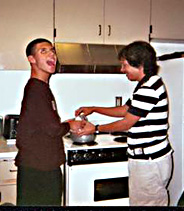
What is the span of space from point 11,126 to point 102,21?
3.80ft

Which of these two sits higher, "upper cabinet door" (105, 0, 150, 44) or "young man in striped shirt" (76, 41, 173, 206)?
"upper cabinet door" (105, 0, 150, 44)

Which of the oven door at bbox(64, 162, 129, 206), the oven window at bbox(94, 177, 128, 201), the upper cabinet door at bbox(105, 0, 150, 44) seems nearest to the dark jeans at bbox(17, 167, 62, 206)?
the oven door at bbox(64, 162, 129, 206)

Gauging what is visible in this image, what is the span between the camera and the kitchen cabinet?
8.96 ft

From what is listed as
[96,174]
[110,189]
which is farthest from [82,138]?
[110,189]

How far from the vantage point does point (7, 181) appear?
2451 mm

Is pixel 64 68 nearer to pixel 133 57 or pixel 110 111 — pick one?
pixel 110 111

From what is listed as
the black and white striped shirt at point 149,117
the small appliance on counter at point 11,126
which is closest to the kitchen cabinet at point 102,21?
the small appliance on counter at point 11,126

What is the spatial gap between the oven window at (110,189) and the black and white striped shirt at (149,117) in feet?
2.31

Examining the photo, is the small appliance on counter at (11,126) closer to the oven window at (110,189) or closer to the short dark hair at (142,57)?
the oven window at (110,189)

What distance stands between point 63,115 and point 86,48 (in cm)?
69

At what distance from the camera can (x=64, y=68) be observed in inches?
106

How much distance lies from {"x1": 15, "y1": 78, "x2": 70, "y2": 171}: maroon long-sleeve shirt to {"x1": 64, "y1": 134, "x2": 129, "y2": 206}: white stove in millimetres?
676

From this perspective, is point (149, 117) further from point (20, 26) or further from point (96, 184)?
point (20, 26)

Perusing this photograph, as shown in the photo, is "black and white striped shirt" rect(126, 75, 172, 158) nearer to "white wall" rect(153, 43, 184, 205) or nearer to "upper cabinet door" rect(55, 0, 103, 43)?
"white wall" rect(153, 43, 184, 205)
